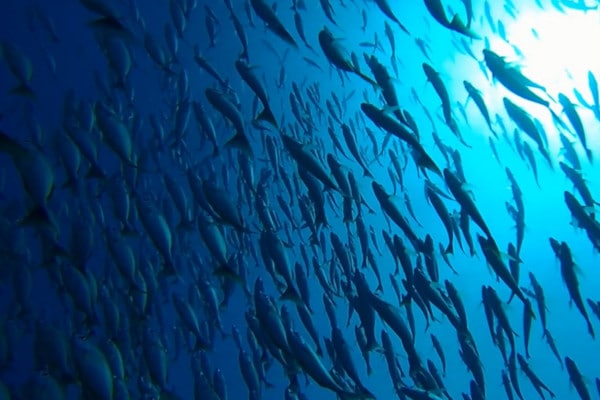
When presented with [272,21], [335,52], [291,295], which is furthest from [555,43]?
[291,295]

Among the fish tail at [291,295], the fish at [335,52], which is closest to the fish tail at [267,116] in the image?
the fish at [335,52]

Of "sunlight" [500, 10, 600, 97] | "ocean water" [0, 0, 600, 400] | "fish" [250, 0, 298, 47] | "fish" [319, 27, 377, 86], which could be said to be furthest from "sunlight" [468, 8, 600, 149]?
"fish" [250, 0, 298, 47]

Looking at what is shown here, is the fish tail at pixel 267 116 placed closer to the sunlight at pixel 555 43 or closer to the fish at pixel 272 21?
the fish at pixel 272 21

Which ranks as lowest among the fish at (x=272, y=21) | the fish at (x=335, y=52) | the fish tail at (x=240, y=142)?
the fish tail at (x=240, y=142)

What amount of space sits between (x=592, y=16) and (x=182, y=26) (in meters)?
14.0

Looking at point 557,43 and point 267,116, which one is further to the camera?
point 557,43

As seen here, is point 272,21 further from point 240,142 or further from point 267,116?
point 240,142

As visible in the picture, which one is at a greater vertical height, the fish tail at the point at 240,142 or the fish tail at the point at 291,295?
the fish tail at the point at 240,142

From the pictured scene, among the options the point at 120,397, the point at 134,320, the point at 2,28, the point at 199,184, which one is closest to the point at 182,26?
the point at 199,184

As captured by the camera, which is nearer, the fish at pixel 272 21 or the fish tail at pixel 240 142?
the fish at pixel 272 21

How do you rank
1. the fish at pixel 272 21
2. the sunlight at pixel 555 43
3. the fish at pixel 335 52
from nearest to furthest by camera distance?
1. the fish at pixel 272 21
2. the fish at pixel 335 52
3. the sunlight at pixel 555 43

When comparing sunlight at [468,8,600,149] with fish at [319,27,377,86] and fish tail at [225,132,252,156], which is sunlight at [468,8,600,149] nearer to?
fish at [319,27,377,86]

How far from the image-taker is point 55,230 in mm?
3947

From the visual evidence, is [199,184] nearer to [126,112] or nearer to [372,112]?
[372,112]
